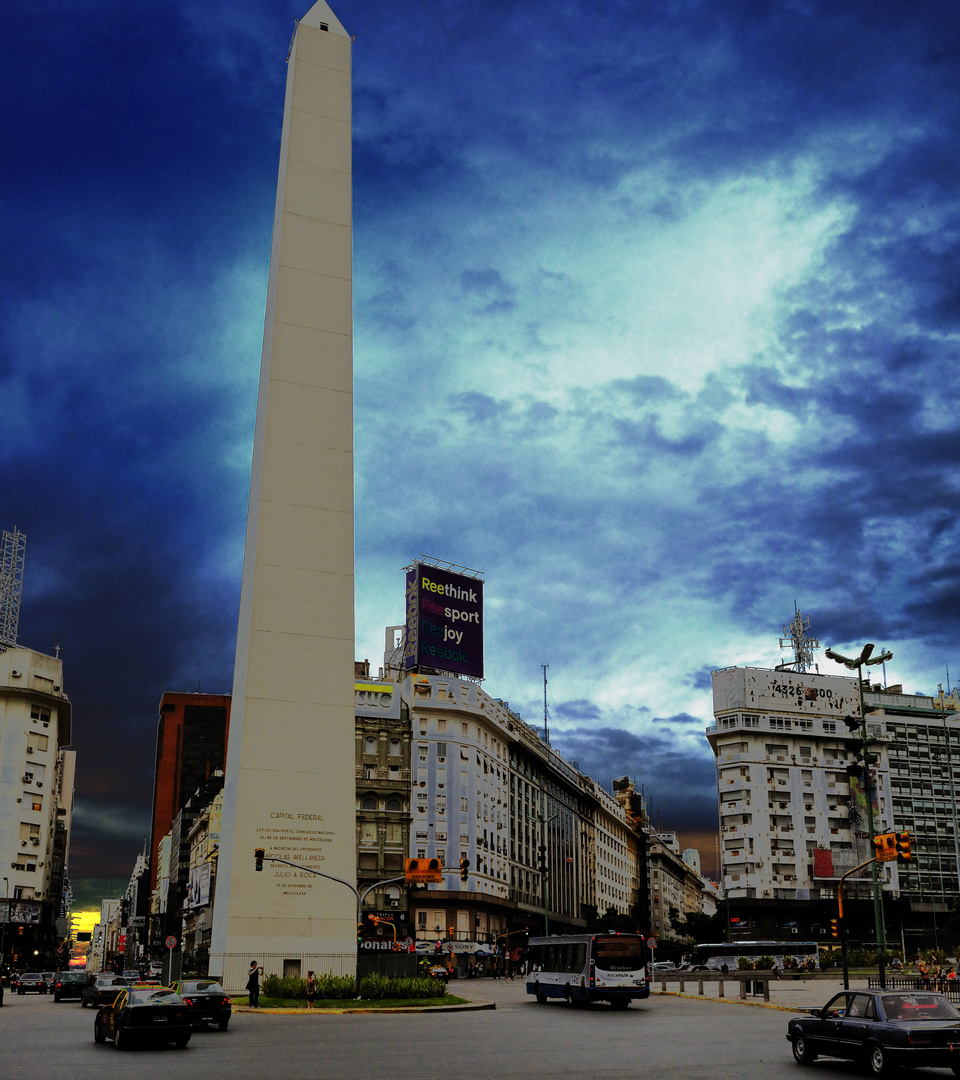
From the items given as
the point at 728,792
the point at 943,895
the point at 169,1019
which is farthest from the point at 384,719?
the point at 169,1019

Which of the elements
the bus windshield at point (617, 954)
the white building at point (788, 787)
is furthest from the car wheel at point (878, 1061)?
the white building at point (788, 787)

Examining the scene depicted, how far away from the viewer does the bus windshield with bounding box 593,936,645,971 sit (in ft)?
118

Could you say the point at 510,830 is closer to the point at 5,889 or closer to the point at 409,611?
the point at 409,611

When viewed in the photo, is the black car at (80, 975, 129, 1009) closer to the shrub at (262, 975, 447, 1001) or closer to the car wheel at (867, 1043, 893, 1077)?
the shrub at (262, 975, 447, 1001)

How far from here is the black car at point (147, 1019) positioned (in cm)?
2142

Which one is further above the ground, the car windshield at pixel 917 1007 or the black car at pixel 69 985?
the car windshield at pixel 917 1007

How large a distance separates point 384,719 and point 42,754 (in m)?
36.8

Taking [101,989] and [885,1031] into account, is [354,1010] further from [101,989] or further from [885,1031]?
[885,1031]

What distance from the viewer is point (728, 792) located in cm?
11869

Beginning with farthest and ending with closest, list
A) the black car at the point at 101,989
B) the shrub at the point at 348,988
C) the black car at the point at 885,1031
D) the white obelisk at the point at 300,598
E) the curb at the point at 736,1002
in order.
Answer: the white obelisk at the point at 300,598
the black car at the point at 101,989
the shrub at the point at 348,988
the curb at the point at 736,1002
the black car at the point at 885,1031

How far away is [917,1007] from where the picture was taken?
16000 mm

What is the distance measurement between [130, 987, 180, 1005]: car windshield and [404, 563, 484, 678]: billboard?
73.6 meters

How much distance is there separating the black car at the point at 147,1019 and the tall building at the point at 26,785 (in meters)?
86.7

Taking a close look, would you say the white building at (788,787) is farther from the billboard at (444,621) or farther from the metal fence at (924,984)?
the metal fence at (924,984)
